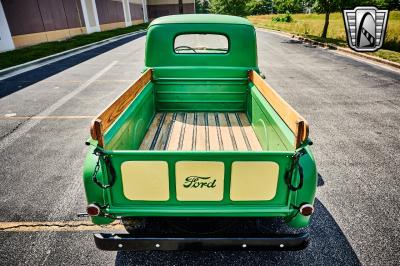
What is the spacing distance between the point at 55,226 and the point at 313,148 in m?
4.02

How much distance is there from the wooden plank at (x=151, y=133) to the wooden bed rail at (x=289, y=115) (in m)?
1.53

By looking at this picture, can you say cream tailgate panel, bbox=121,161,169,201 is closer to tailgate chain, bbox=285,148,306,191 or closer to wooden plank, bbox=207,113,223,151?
tailgate chain, bbox=285,148,306,191

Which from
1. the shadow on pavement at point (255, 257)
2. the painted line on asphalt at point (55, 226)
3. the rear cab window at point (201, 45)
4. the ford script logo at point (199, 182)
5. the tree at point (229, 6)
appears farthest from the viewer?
the tree at point (229, 6)

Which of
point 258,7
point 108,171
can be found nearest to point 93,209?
point 108,171

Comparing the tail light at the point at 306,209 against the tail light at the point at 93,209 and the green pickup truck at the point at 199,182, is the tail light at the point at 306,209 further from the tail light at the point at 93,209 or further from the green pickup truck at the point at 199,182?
the tail light at the point at 93,209

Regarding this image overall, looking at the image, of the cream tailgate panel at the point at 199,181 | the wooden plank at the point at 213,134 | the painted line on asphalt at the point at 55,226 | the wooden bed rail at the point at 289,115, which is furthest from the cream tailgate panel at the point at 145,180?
the wooden plank at the point at 213,134

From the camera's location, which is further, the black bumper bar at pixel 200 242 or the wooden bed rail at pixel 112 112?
the black bumper bar at pixel 200 242

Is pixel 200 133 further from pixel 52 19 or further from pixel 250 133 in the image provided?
pixel 52 19

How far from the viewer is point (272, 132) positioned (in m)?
2.71

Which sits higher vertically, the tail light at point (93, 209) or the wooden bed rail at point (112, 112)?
the wooden bed rail at point (112, 112)

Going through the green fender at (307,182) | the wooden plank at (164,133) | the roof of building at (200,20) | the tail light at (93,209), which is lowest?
the wooden plank at (164,133)

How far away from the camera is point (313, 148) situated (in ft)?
15.4

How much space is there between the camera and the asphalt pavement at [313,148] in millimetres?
2682

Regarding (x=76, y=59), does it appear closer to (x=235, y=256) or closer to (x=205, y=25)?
(x=205, y=25)
